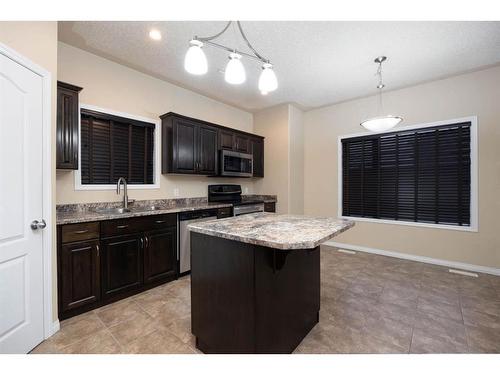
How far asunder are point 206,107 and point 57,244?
3.07m

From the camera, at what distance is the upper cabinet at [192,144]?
3.26m

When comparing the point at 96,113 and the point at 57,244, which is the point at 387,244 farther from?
the point at 96,113

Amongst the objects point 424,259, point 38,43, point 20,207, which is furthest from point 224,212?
point 424,259

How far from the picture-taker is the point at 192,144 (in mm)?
3459

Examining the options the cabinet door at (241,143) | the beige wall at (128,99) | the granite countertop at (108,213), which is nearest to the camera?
the granite countertop at (108,213)

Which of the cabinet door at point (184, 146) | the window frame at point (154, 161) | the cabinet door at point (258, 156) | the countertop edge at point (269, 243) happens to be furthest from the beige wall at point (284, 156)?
the countertop edge at point (269, 243)

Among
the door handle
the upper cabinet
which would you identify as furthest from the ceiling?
the door handle

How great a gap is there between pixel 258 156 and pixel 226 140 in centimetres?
92

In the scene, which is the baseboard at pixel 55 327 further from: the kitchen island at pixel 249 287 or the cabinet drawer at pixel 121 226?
the kitchen island at pixel 249 287

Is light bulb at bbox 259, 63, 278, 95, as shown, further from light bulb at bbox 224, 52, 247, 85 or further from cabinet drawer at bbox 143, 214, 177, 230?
cabinet drawer at bbox 143, 214, 177, 230

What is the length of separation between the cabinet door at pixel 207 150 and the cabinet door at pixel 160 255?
1200mm

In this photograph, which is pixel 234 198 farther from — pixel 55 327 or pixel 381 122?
pixel 55 327

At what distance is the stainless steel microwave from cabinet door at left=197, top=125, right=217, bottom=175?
0.16 m
